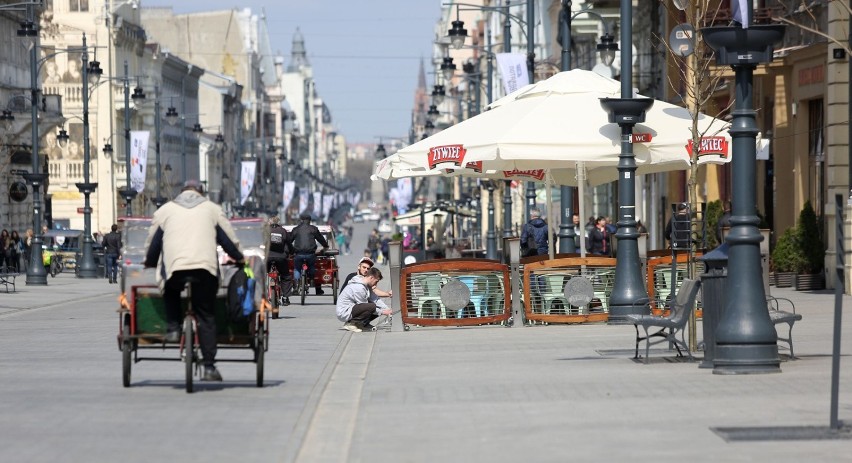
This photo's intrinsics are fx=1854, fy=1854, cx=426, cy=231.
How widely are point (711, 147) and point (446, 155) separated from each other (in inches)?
124

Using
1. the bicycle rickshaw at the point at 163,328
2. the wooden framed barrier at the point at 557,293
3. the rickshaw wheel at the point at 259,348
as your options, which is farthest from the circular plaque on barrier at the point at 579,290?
the rickshaw wheel at the point at 259,348

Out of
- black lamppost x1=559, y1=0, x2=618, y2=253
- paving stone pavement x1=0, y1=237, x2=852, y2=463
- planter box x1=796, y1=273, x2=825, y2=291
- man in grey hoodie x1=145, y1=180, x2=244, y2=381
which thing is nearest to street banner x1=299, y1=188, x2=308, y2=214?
black lamppost x1=559, y1=0, x2=618, y2=253

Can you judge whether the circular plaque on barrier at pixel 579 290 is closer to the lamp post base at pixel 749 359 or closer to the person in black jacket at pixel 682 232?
the person in black jacket at pixel 682 232

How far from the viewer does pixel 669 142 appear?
22.2 metres

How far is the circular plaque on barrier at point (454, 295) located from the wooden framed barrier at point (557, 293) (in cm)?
79

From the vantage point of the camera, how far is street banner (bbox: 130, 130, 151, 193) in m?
64.6

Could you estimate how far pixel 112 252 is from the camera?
50.1m

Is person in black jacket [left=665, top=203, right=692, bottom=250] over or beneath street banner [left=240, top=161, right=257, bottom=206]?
beneath

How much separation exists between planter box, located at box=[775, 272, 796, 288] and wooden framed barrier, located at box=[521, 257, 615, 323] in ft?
33.4

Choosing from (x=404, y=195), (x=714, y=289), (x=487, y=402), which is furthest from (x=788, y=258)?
(x=404, y=195)

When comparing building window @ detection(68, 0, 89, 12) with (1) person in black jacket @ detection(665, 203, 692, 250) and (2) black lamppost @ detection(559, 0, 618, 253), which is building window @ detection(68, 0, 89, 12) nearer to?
(2) black lamppost @ detection(559, 0, 618, 253)

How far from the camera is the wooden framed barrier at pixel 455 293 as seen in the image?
22.6 m

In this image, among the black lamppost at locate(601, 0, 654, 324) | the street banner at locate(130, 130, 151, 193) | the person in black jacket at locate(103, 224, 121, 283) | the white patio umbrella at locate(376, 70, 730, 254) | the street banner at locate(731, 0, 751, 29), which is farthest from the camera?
the street banner at locate(130, 130, 151, 193)

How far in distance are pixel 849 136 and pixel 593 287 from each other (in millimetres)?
9178
